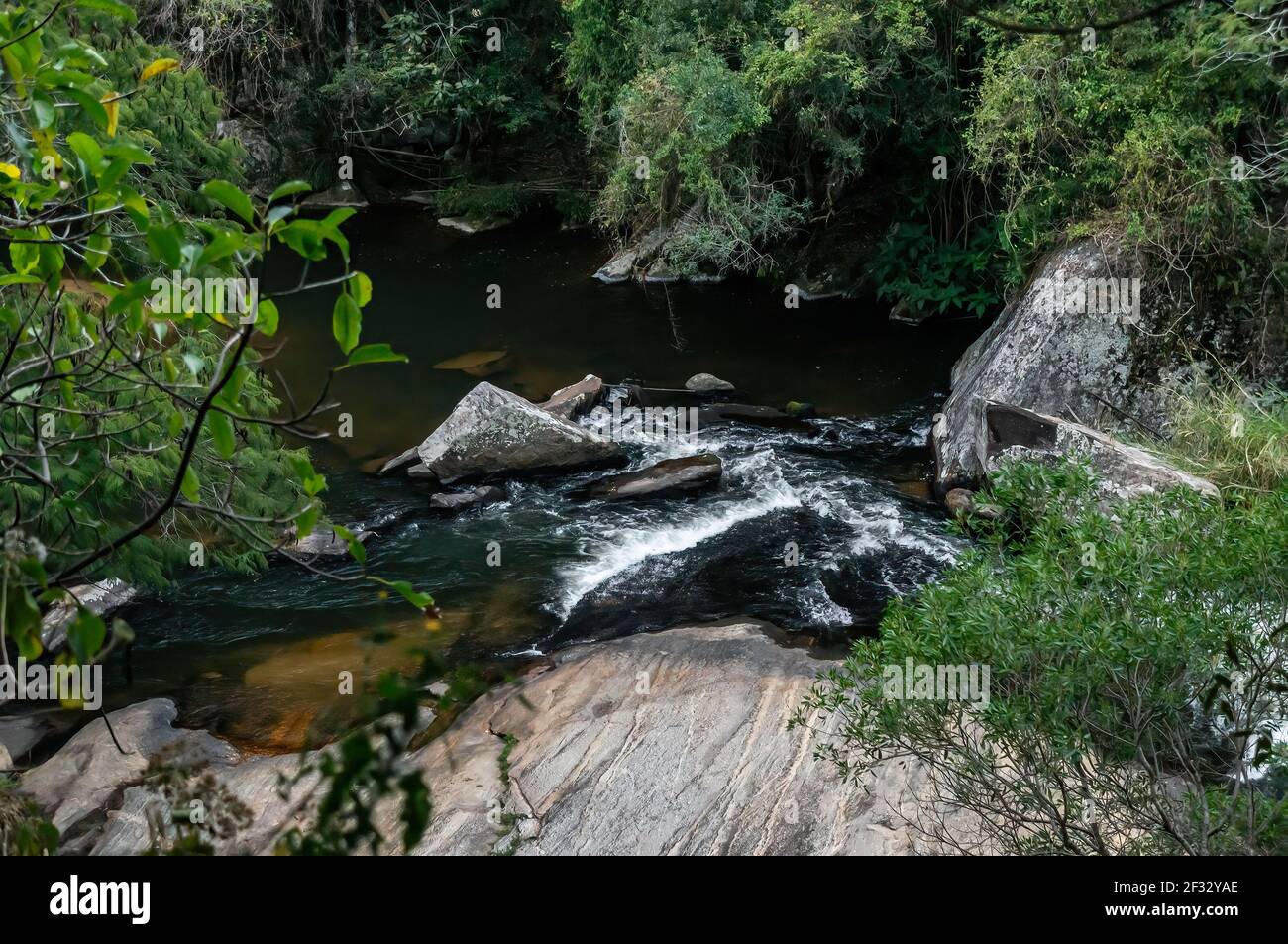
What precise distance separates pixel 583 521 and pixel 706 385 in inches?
139

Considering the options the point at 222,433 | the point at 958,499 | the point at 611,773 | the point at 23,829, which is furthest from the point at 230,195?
the point at 958,499

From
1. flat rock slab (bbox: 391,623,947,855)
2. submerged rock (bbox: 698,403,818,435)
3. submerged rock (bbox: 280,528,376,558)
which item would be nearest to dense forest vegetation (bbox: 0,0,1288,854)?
flat rock slab (bbox: 391,623,947,855)

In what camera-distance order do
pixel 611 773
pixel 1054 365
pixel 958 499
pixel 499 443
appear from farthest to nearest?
pixel 499 443
pixel 1054 365
pixel 958 499
pixel 611 773

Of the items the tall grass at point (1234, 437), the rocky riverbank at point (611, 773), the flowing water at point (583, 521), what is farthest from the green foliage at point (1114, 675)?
the tall grass at point (1234, 437)

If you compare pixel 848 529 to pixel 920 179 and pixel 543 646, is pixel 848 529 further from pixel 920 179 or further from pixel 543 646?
pixel 920 179

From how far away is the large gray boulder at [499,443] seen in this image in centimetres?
1157

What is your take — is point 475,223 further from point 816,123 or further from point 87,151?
point 87,151

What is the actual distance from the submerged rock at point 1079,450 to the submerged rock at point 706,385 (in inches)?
149

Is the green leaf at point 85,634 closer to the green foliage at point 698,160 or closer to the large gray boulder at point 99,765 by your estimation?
the large gray boulder at point 99,765

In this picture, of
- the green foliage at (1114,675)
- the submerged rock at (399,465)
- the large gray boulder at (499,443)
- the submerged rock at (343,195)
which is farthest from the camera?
the submerged rock at (343,195)

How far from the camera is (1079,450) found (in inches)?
357

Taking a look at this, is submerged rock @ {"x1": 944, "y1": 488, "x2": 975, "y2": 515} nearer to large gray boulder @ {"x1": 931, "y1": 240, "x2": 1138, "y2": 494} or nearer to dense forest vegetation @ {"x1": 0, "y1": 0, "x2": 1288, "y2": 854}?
large gray boulder @ {"x1": 931, "y1": 240, "x2": 1138, "y2": 494}

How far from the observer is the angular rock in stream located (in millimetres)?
11180
